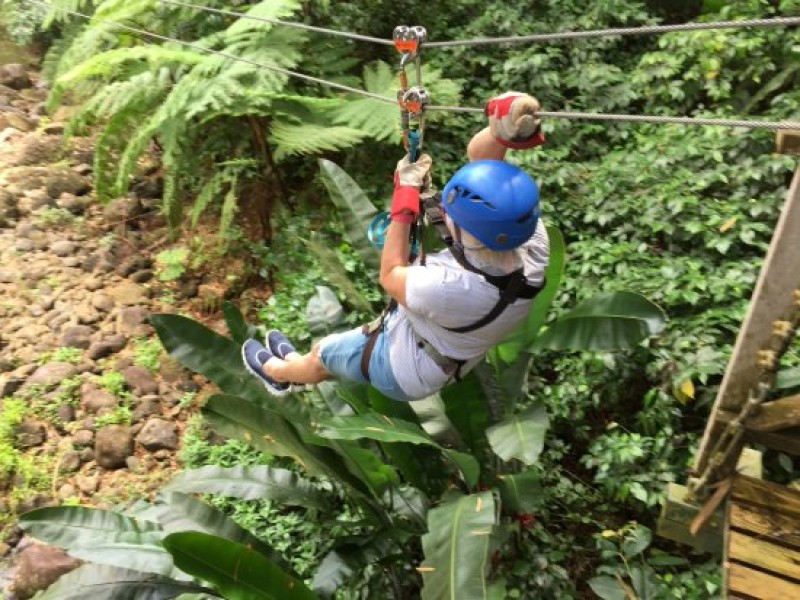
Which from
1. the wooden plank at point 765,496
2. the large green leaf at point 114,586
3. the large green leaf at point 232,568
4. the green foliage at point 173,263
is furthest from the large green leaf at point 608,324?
the green foliage at point 173,263

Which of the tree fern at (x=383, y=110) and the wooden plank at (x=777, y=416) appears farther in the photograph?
the tree fern at (x=383, y=110)

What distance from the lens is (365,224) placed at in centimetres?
290

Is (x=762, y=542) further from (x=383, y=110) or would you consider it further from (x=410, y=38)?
(x=383, y=110)

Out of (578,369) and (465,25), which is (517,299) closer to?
(578,369)

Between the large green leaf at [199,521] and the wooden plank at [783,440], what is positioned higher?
the wooden plank at [783,440]

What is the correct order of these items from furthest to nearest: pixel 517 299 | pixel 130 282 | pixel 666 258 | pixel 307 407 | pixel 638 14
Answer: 1. pixel 130 282
2. pixel 638 14
3. pixel 666 258
4. pixel 307 407
5. pixel 517 299

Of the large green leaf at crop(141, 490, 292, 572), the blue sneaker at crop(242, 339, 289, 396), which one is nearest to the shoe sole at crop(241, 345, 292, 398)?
the blue sneaker at crop(242, 339, 289, 396)

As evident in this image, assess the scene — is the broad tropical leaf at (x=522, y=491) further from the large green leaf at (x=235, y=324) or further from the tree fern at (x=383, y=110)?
the tree fern at (x=383, y=110)

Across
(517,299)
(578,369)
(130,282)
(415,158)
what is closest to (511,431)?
(517,299)

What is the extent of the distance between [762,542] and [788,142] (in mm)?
1395

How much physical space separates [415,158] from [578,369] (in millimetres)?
1569

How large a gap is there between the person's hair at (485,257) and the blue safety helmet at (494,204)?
6cm

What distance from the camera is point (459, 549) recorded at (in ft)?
6.59

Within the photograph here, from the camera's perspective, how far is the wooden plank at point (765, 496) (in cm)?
225
